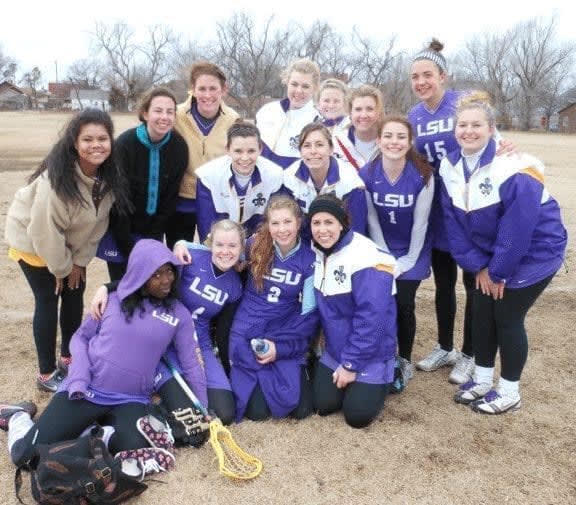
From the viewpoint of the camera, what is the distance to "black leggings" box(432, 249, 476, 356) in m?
4.01

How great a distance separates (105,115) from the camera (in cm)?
349

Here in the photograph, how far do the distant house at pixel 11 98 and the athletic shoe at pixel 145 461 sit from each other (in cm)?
6716

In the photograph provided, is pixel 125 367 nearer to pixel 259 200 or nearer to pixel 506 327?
pixel 259 200

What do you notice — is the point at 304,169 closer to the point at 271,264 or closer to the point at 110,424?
the point at 271,264

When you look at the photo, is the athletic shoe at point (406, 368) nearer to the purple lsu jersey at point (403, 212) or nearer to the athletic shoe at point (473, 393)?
the athletic shoe at point (473, 393)

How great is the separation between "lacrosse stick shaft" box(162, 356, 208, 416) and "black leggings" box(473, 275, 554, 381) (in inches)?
70.6

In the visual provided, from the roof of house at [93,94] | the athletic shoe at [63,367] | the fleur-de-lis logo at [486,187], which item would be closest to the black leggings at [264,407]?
the athletic shoe at [63,367]

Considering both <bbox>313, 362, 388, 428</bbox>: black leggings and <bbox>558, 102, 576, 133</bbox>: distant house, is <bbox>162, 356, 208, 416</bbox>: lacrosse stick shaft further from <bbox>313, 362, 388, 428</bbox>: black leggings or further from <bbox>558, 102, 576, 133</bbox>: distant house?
<bbox>558, 102, 576, 133</bbox>: distant house

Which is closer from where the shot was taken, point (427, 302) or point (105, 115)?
point (105, 115)

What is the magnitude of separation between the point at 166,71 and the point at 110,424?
209ft

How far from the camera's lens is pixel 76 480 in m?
2.63

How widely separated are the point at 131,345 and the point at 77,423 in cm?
49

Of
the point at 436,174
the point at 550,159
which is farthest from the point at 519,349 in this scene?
the point at 550,159

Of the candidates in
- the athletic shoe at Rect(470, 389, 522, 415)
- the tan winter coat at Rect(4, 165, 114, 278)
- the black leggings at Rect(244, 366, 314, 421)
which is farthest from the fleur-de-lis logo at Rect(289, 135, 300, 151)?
the athletic shoe at Rect(470, 389, 522, 415)
